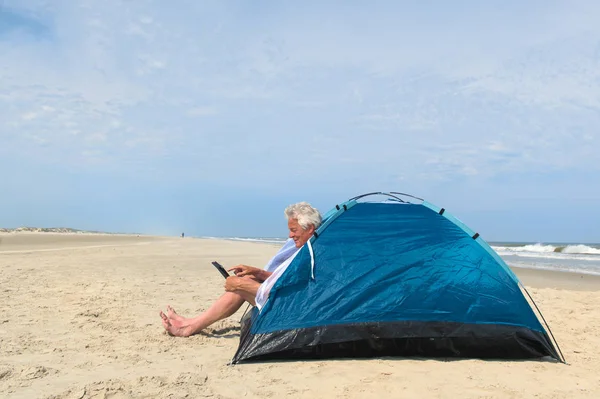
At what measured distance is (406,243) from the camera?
4.84 m

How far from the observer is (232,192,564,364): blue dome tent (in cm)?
452

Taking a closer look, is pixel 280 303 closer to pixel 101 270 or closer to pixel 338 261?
pixel 338 261

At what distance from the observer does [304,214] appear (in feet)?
16.0

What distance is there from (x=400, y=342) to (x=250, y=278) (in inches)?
61.5

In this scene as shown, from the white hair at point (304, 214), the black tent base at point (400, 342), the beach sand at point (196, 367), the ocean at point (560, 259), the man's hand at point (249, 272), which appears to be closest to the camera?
the beach sand at point (196, 367)

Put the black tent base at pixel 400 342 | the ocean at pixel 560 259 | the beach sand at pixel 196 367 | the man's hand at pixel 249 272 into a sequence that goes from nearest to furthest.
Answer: the beach sand at pixel 196 367, the black tent base at pixel 400 342, the man's hand at pixel 249 272, the ocean at pixel 560 259

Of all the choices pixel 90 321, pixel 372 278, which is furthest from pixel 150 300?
pixel 372 278

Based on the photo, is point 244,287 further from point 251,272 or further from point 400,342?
point 400,342

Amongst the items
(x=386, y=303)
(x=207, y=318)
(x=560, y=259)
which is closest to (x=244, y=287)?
(x=207, y=318)

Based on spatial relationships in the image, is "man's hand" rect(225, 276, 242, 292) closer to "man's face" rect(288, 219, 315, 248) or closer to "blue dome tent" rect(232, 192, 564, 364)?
"blue dome tent" rect(232, 192, 564, 364)

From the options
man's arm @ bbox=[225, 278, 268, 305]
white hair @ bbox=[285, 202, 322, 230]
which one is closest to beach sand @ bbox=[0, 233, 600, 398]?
man's arm @ bbox=[225, 278, 268, 305]

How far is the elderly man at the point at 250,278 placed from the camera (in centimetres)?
486

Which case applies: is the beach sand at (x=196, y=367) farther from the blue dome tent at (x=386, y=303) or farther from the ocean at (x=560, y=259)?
the ocean at (x=560, y=259)

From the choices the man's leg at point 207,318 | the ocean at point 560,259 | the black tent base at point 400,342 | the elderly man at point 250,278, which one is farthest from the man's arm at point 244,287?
the ocean at point 560,259
